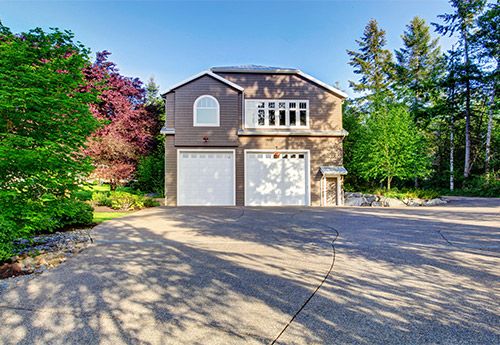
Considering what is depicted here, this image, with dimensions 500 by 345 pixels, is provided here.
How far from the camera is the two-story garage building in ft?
39.7

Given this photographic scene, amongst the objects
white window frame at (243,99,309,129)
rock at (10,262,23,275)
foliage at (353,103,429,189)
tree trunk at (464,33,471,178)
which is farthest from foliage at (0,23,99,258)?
tree trunk at (464,33,471,178)

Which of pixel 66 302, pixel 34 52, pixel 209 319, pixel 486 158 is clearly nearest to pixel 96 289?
pixel 66 302

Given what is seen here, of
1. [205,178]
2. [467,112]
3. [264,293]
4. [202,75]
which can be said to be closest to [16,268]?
[264,293]

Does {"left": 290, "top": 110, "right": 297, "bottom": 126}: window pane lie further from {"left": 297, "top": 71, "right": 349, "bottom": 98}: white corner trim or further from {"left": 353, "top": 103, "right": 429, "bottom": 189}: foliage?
{"left": 353, "top": 103, "right": 429, "bottom": 189}: foliage

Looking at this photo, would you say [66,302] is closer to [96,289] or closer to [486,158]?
[96,289]

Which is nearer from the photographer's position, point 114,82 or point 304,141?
point 304,141

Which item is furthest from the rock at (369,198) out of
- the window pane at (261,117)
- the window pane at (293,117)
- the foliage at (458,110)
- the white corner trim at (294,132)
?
the window pane at (261,117)

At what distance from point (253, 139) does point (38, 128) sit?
29.8 feet

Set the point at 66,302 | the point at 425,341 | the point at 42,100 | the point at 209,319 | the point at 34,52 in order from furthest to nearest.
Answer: the point at 34,52 < the point at 42,100 < the point at 66,302 < the point at 209,319 < the point at 425,341

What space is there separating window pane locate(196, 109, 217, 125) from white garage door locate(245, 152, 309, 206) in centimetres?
232

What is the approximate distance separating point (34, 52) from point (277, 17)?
1324cm

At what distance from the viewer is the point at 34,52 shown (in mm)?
4102

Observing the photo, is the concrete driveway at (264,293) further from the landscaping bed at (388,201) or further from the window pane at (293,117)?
the window pane at (293,117)

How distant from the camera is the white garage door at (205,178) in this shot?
12000 mm
